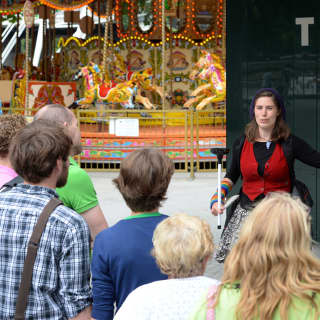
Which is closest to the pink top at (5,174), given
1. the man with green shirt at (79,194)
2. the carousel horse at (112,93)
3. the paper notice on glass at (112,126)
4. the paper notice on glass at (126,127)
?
the man with green shirt at (79,194)

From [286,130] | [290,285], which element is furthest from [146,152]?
[286,130]

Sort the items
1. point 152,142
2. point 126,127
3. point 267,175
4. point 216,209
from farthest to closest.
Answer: point 152,142 → point 126,127 → point 267,175 → point 216,209

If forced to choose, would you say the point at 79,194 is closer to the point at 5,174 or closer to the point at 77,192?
the point at 77,192

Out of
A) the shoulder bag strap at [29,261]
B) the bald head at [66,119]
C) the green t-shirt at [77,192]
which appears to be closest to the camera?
the shoulder bag strap at [29,261]

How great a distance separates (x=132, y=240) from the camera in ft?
8.57

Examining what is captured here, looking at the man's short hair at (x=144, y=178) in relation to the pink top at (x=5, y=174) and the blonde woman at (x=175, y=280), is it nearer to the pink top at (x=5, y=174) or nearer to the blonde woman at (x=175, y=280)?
the blonde woman at (x=175, y=280)

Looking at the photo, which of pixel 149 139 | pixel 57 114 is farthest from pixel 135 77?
pixel 57 114

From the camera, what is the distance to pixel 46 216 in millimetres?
2473

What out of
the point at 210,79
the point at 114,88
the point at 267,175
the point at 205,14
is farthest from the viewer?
the point at 205,14

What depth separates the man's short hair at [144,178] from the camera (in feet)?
8.73

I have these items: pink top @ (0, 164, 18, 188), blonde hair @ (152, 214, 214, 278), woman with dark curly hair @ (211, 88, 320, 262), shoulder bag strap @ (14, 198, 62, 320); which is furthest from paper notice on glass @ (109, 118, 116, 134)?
blonde hair @ (152, 214, 214, 278)

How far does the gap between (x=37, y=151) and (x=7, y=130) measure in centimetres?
92

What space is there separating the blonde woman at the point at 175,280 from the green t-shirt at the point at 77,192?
3.95 feet

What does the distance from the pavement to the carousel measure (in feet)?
1.72
